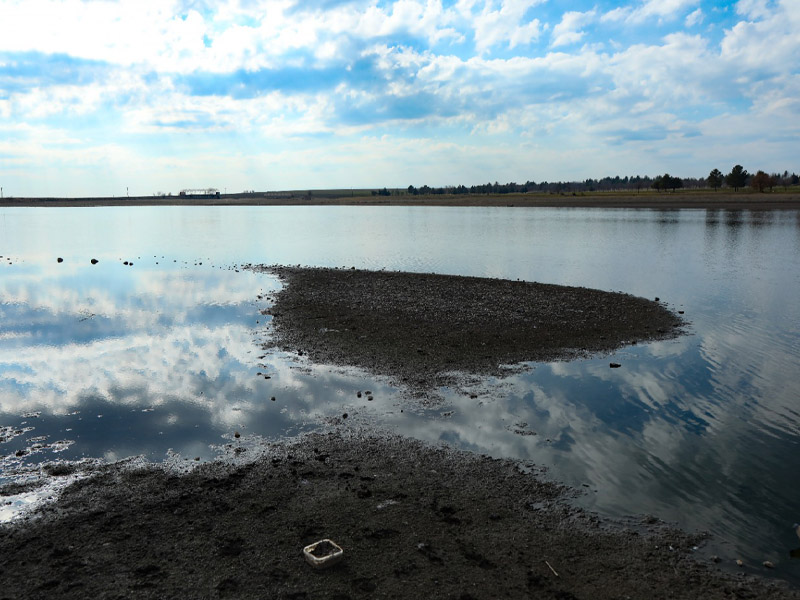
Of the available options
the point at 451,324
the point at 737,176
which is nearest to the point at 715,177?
the point at 737,176

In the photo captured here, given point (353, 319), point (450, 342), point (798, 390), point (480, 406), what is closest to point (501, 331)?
point (450, 342)

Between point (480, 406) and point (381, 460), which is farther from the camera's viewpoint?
point (480, 406)

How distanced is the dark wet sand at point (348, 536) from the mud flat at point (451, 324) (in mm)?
4892

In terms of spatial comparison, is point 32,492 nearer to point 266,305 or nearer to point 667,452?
point 667,452

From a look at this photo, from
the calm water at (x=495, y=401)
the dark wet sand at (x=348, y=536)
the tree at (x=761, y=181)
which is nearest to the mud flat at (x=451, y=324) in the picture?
the calm water at (x=495, y=401)

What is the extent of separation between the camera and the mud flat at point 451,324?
1791cm

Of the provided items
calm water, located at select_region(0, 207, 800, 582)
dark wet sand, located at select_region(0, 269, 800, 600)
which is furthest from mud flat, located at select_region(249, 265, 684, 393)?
dark wet sand, located at select_region(0, 269, 800, 600)

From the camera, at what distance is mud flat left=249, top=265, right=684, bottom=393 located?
17906 millimetres

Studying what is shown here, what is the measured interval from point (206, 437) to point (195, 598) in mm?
5486

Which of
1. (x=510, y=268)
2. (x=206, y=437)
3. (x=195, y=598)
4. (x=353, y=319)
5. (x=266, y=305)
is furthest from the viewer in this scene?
(x=510, y=268)

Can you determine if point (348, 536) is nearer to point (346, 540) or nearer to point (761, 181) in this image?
point (346, 540)

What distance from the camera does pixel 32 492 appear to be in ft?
31.7

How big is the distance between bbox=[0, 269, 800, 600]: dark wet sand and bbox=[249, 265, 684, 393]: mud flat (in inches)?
193

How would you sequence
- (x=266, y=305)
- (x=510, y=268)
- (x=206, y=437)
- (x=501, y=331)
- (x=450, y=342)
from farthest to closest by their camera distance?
(x=510, y=268), (x=266, y=305), (x=501, y=331), (x=450, y=342), (x=206, y=437)
